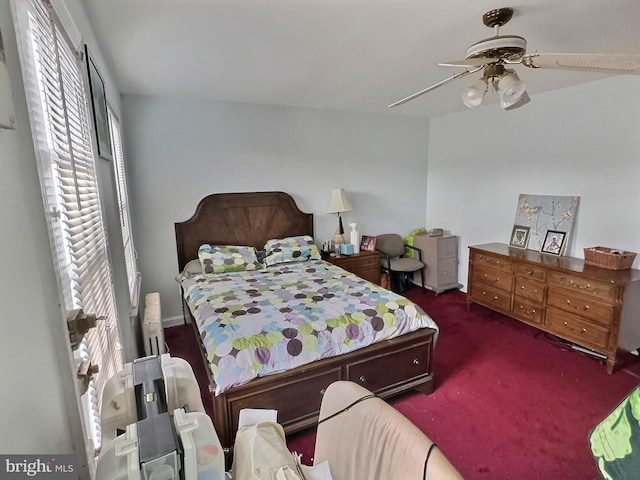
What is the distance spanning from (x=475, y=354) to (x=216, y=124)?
3359mm

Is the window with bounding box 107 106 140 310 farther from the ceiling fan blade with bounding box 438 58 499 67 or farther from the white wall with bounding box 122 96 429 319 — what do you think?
the ceiling fan blade with bounding box 438 58 499 67

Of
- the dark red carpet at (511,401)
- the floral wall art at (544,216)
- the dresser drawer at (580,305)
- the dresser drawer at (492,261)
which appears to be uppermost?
the floral wall art at (544,216)

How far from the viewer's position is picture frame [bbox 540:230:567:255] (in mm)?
3225

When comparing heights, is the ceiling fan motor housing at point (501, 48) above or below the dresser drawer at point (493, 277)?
above

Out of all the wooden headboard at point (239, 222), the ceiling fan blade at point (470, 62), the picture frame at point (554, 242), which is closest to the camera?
the ceiling fan blade at point (470, 62)

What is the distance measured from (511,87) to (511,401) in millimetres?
2023

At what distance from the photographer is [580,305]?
2.74 meters

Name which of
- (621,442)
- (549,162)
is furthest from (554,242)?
(621,442)

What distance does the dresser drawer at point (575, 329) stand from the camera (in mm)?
2611

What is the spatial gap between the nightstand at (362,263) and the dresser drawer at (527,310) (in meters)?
1.51

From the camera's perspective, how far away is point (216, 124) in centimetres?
347

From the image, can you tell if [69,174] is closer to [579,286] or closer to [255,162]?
[255,162]

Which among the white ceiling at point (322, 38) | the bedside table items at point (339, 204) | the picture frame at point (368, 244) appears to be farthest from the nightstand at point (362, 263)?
the white ceiling at point (322, 38)

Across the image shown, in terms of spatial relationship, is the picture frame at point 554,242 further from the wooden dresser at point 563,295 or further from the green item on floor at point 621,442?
the green item on floor at point 621,442
